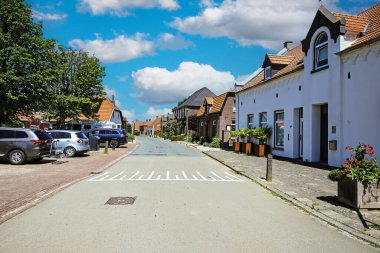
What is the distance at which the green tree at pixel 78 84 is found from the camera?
114 ft

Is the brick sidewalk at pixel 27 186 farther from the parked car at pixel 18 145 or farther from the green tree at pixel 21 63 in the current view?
the green tree at pixel 21 63

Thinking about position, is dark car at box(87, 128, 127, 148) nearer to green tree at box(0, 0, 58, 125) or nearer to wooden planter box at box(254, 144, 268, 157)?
green tree at box(0, 0, 58, 125)

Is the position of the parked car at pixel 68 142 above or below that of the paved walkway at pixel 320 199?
above

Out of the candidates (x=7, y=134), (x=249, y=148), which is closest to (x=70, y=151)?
(x=7, y=134)

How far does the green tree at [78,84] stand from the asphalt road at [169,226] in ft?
88.9

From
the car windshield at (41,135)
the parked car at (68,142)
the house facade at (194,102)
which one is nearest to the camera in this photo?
the car windshield at (41,135)

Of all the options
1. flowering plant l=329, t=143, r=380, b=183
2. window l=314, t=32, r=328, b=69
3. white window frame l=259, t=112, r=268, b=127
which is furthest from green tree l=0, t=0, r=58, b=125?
flowering plant l=329, t=143, r=380, b=183

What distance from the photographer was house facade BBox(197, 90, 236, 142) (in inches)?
1569

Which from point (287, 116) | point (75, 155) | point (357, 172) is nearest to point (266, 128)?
point (287, 116)

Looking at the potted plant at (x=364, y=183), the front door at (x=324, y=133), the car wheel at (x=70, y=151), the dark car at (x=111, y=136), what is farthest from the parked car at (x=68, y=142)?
the potted plant at (x=364, y=183)

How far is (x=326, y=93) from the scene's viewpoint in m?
16.1

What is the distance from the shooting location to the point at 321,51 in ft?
56.2

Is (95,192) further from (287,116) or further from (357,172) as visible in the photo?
(287,116)

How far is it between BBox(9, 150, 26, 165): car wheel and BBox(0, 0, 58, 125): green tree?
605 centimetres
